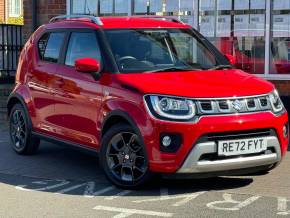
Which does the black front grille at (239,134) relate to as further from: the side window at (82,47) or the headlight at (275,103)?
the side window at (82,47)

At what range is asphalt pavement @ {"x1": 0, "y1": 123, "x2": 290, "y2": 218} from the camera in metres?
5.69

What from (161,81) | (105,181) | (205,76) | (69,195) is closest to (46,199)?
(69,195)

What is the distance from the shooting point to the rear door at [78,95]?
686 cm

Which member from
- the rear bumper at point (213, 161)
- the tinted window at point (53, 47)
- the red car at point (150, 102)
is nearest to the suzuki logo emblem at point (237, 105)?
the red car at point (150, 102)

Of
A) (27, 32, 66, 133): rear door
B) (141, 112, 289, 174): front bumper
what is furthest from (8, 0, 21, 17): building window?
(141, 112, 289, 174): front bumper

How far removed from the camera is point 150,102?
6.04 meters

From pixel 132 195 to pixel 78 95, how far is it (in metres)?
1.44

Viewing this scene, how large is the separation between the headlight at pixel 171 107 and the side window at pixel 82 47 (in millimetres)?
1185

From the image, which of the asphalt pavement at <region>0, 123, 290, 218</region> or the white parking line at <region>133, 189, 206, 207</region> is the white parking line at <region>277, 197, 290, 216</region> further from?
the white parking line at <region>133, 189, 206, 207</region>

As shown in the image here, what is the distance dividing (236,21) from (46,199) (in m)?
5.91

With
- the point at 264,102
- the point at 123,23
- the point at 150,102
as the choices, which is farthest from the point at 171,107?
the point at 123,23

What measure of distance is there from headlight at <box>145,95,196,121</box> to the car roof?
1495 millimetres

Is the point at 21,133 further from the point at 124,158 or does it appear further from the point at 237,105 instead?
the point at 237,105

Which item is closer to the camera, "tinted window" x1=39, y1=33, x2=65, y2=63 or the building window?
"tinted window" x1=39, y1=33, x2=65, y2=63
